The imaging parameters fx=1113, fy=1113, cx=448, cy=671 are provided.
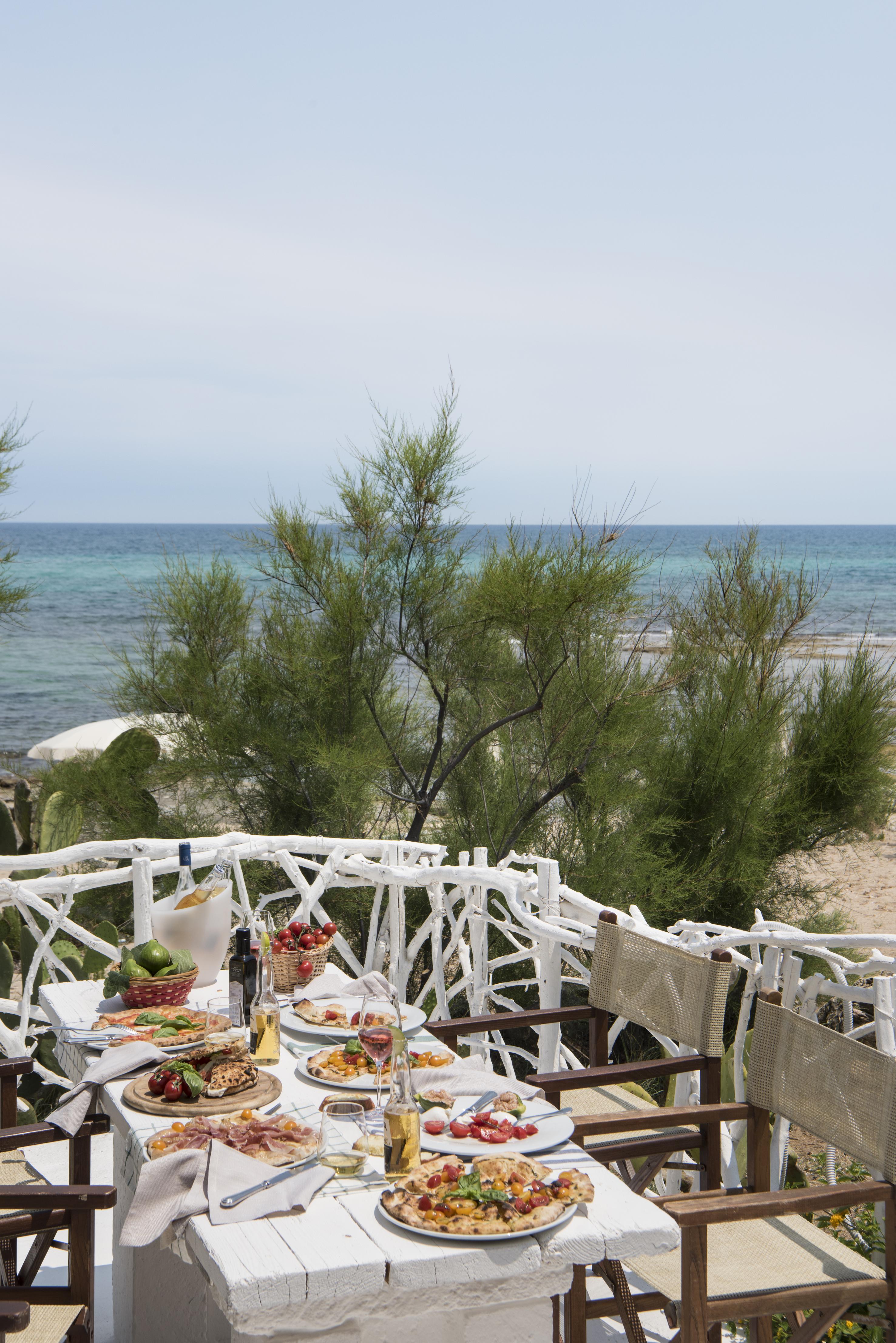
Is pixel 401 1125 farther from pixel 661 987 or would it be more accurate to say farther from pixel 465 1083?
pixel 661 987

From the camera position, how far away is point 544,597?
532cm

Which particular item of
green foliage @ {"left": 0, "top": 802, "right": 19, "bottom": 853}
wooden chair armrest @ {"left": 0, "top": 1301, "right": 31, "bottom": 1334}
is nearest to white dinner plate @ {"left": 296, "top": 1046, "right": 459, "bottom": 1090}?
wooden chair armrest @ {"left": 0, "top": 1301, "right": 31, "bottom": 1334}

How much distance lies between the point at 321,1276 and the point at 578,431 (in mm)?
25200

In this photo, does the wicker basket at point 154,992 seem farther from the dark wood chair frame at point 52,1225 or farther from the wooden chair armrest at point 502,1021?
the wooden chair armrest at point 502,1021

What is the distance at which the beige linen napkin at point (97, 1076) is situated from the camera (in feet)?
5.57

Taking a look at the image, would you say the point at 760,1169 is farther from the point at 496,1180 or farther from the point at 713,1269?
the point at 496,1180

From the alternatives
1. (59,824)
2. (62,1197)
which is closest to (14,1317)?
(62,1197)

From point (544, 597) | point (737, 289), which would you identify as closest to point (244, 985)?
point (544, 597)

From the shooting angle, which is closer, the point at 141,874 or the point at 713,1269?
the point at 713,1269

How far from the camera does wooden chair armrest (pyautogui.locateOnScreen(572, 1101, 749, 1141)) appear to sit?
1837 mm

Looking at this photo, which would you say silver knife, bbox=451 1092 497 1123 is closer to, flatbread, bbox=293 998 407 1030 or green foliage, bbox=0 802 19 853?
flatbread, bbox=293 998 407 1030

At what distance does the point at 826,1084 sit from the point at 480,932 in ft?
3.93

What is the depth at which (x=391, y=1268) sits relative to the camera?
1.20m

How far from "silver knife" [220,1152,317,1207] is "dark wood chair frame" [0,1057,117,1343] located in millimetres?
263
